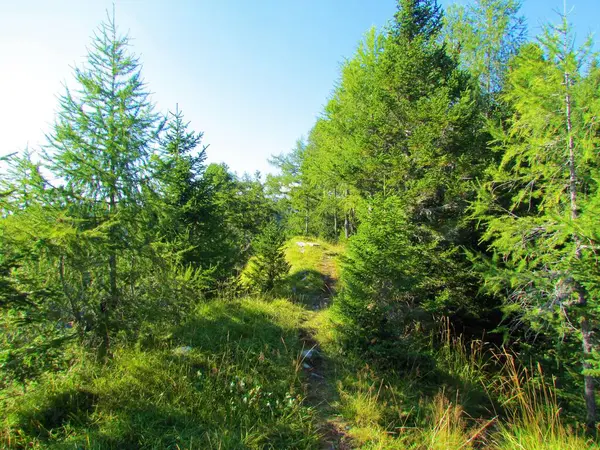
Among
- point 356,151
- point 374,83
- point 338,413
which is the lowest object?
point 338,413

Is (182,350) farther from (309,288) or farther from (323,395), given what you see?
(309,288)

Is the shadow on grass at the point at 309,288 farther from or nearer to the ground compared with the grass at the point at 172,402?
farther from the ground

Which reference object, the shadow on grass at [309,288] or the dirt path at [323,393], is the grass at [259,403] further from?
the shadow on grass at [309,288]

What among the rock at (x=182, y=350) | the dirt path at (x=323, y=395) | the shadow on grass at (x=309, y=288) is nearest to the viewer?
the dirt path at (x=323, y=395)

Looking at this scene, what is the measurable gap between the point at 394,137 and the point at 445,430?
8007 mm

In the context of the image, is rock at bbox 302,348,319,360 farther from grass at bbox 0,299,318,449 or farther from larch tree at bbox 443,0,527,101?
larch tree at bbox 443,0,527,101

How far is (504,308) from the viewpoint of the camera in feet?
15.4

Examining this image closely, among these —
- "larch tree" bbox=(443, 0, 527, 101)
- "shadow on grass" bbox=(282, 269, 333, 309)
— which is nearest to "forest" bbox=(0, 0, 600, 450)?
"shadow on grass" bbox=(282, 269, 333, 309)

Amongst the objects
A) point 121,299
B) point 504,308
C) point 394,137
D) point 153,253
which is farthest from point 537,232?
point 121,299

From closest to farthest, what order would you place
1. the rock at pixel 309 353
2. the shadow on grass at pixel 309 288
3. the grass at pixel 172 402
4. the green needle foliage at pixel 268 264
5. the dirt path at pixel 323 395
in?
1. the grass at pixel 172 402
2. the dirt path at pixel 323 395
3. the rock at pixel 309 353
4. the shadow on grass at pixel 309 288
5. the green needle foliage at pixel 268 264

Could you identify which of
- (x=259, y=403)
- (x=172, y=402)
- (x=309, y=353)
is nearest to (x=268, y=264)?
(x=309, y=353)

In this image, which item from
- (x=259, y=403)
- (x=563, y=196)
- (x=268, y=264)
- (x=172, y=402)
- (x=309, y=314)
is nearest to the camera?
(x=172, y=402)

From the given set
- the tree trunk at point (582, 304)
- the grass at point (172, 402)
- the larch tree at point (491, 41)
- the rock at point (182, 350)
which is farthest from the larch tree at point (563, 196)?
the larch tree at point (491, 41)

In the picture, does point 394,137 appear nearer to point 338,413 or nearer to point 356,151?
point 356,151
